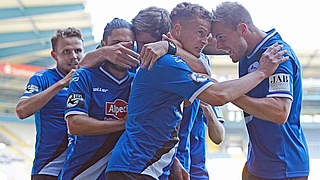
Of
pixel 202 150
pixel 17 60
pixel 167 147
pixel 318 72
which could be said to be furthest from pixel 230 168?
pixel 167 147

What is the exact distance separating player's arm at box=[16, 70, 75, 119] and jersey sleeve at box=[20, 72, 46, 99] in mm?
64

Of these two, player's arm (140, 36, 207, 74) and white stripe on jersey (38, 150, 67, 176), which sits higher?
player's arm (140, 36, 207, 74)

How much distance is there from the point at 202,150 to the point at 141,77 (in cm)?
128

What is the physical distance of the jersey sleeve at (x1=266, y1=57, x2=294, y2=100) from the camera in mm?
2166

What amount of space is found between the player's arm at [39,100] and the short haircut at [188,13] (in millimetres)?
946

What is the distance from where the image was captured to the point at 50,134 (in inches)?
121

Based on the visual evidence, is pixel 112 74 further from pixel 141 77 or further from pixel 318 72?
pixel 318 72

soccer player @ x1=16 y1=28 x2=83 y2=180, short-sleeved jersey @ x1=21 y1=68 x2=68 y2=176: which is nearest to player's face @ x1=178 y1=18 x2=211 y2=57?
soccer player @ x1=16 y1=28 x2=83 y2=180

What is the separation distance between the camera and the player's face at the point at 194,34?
86.8 inches

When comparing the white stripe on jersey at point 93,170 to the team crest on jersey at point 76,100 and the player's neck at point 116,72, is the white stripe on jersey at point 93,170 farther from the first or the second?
the player's neck at point 116,72

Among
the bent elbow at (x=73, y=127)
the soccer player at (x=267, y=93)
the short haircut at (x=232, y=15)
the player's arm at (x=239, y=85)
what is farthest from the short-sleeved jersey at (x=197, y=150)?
the bent elbow at (x=73, y=127)

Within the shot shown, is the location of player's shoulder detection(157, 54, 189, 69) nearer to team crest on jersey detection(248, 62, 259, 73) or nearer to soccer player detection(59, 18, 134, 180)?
soccer player detection(59, 18, 134, 180)

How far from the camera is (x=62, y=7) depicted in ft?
49.5

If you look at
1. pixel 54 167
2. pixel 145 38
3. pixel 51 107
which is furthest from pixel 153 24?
pixel 54 167
